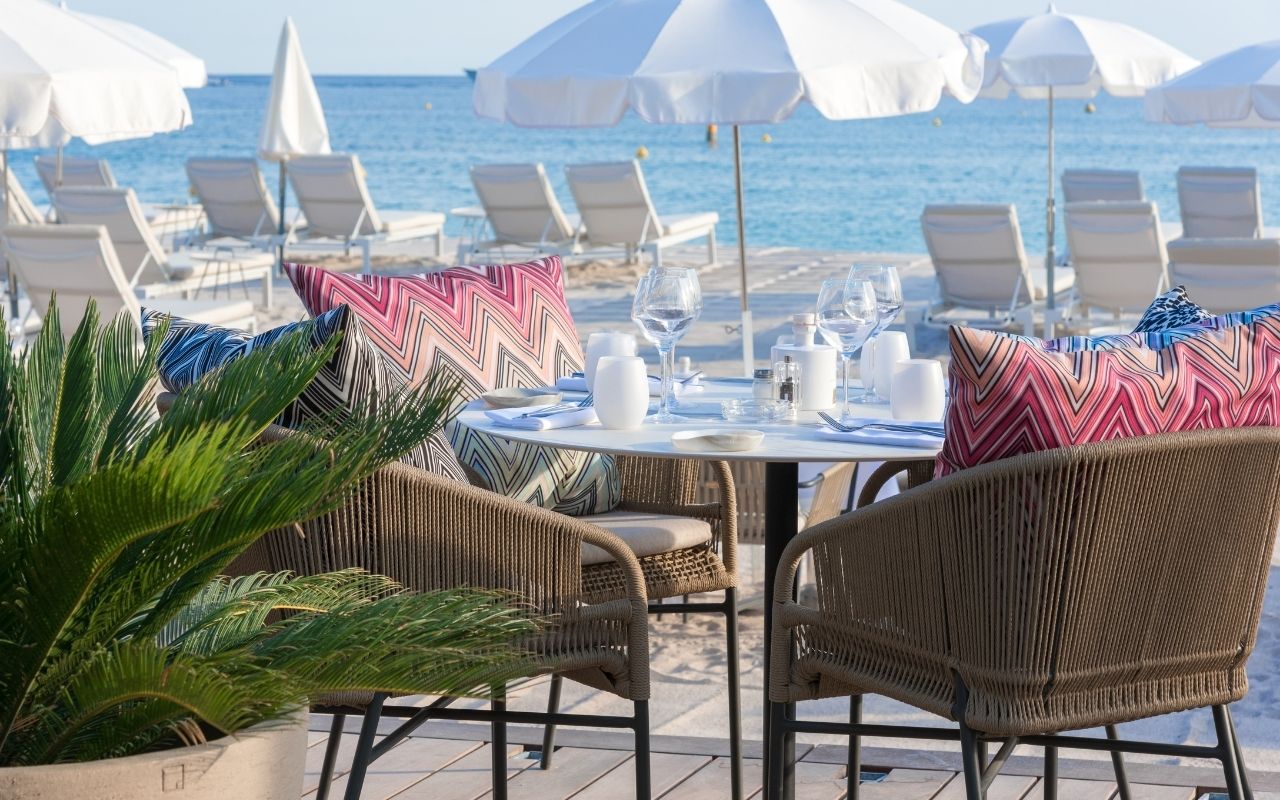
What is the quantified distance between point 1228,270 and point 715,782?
467 centimetres

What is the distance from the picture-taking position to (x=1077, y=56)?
1016 cm

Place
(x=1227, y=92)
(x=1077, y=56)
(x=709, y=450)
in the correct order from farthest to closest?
(x=1077, y=56)
(x=1227, y=92)
(x=709, y=450)

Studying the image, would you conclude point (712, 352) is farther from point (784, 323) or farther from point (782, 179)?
point (782, 179)

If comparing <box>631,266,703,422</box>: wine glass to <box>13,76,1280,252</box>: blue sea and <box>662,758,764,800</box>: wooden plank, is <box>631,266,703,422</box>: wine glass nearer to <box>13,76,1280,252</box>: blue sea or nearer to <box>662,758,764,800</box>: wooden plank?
<box>662,758,764,800</box>: wooden plank

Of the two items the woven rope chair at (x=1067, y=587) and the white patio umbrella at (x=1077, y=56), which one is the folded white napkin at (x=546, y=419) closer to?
the woven rope chair at (x=1067, y=587)

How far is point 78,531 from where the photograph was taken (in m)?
1.66

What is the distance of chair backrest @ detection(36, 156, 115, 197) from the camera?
44.1 ft

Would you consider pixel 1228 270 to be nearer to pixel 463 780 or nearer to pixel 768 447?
pixel 768 447

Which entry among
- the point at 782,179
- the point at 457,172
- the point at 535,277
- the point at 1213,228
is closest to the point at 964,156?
the point at 782,179

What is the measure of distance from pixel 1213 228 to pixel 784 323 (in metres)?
2.88

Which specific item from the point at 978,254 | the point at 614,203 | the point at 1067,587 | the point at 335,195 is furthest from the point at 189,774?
the point at 335,195

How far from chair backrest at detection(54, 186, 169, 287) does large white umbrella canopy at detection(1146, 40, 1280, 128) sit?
18.7 feet

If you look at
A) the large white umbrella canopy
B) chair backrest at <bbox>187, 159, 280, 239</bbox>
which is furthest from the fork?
chair backrest at <bbox>187, 159, 280, 239</bbox>

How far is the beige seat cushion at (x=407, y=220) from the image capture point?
40.2 ft
